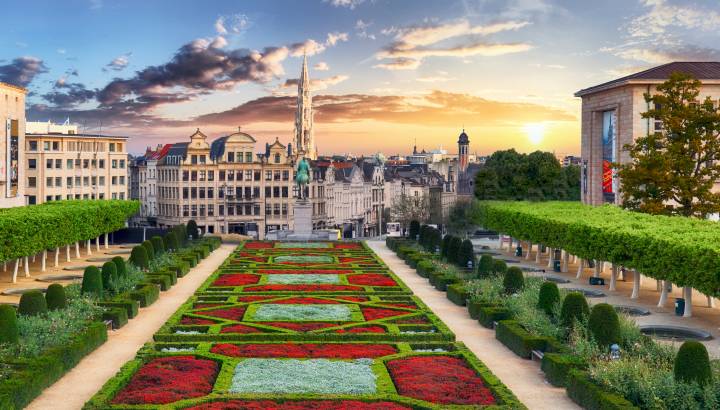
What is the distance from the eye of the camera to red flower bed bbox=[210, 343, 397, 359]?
116 ft

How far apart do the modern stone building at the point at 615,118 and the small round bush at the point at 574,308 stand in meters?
59.7

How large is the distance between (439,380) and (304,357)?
21.2 feet

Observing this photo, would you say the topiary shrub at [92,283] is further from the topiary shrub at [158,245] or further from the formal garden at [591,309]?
the topiary shrub at [158,245]

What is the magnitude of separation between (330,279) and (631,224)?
21.3 m

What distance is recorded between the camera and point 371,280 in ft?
202

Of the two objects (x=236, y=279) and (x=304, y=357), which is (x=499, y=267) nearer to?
(x=236, y=279)

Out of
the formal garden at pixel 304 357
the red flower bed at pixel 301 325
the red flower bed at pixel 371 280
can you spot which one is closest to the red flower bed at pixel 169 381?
the formal garden at pixel 304 357

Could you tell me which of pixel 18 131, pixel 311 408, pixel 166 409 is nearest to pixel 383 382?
pixel 311 408

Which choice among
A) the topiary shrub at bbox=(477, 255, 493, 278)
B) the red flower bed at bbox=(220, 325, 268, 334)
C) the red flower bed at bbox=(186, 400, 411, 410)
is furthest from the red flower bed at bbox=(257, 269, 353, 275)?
the red flower bed at bbox=(186, 400, 411, 410)

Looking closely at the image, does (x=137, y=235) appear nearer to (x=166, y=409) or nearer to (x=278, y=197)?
(x=278, y=197)

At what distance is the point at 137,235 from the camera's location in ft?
342

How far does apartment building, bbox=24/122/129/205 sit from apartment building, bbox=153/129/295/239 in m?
14.4

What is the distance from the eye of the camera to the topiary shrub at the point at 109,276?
169ft

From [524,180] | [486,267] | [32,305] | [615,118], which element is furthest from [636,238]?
[524,180]
